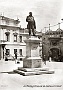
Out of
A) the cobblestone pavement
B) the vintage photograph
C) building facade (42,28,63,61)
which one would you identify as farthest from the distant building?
the cobblestone pavement

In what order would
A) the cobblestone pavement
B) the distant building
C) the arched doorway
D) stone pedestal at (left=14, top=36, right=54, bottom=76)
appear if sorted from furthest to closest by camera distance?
the arched doorway → the distant building → stone pedestal at (left=14, top=36, right=54, bottom=76) → the cobblestone pavement

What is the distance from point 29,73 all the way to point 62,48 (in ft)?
26.5

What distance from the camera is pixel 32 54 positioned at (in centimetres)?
689

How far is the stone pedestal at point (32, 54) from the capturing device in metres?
6.81

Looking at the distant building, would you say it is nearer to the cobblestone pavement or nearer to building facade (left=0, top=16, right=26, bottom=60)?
building facade (left=0, top=16, right=26, bottom=60)

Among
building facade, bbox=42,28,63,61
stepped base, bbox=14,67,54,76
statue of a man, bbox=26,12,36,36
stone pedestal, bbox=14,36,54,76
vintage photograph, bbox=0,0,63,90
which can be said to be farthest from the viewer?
building facade, bbox=42,28,63,61

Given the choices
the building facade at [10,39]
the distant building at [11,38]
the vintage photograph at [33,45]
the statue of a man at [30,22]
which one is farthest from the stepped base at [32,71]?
the building facade at [10,39]

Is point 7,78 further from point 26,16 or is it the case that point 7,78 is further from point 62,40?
point 62,40

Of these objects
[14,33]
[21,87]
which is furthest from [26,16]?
[14,33]

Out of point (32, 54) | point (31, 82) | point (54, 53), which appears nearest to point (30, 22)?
point (32, 54)

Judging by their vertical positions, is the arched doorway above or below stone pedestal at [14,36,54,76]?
below

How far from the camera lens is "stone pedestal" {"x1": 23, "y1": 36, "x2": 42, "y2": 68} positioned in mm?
6809

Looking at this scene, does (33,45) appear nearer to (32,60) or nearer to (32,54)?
(32,54)

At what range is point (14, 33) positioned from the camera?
15.6 m
